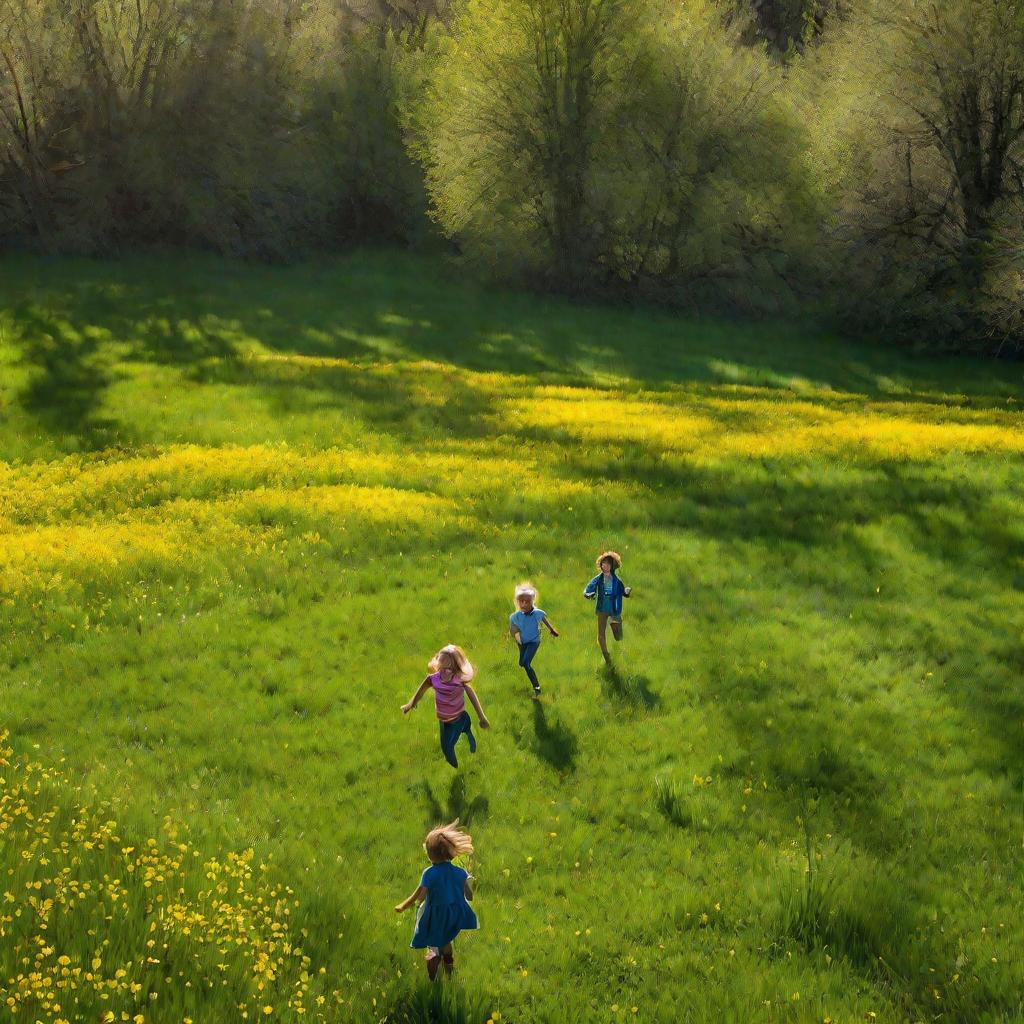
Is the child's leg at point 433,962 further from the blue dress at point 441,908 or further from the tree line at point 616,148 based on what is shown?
the tree line at point 616,148

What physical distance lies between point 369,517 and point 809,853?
12236 mm

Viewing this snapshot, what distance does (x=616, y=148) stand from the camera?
2021 inches

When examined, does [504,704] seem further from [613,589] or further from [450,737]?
[613,589]

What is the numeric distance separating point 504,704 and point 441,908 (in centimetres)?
592

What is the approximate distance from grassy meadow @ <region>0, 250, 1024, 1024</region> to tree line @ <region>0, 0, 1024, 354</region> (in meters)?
16.5

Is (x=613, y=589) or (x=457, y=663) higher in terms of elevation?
(x=457, y=663)

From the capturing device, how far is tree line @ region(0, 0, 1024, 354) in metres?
42.9

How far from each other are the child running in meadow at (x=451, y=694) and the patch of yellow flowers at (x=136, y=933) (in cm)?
295

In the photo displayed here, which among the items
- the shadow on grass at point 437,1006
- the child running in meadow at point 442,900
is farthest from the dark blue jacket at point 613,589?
the shadow on grass at point 437,1006

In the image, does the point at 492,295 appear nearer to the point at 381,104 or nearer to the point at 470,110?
the point at 470,110

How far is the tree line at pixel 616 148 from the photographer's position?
141 ft

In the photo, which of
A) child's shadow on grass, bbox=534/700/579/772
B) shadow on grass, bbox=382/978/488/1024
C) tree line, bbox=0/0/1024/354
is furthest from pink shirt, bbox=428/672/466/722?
tree line, bbox=0/0/1024/354

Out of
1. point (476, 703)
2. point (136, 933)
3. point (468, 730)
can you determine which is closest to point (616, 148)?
point (468, 730)

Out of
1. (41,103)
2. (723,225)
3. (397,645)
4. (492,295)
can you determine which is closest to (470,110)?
(492,295)
